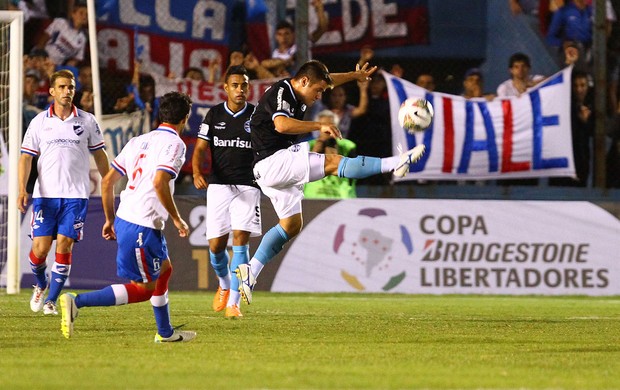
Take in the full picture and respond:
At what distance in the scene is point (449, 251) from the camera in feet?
48.5

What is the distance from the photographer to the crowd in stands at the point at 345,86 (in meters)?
15.7

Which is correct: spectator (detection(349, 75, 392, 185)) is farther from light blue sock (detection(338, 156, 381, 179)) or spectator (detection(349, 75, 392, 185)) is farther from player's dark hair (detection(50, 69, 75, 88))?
light blue sock (detection(338, 156, 381, 179))

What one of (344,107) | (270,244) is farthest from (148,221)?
(344,107)

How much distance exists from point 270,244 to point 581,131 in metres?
6.89

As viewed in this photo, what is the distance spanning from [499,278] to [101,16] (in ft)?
21.4

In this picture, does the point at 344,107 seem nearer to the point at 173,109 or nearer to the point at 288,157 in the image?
the point at 288,157

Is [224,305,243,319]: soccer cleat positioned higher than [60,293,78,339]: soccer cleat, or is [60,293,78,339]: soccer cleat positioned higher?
[60,293,78,339]: soccer cleat

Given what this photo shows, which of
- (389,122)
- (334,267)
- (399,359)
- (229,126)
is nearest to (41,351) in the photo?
Answer: (399,359)

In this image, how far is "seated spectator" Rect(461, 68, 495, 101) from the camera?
16047 millimetres

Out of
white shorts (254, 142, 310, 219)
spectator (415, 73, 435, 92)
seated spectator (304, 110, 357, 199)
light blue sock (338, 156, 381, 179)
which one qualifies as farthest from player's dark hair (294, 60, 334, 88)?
spectator (415, 73, 435, 92)

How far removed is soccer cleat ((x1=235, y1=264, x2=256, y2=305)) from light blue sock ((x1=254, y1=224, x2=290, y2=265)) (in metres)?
0.35

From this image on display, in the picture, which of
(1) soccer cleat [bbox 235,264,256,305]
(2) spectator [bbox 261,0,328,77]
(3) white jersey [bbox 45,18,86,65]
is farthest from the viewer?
(3) white jersey [bbox 45,18,86,65]

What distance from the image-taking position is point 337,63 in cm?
1725

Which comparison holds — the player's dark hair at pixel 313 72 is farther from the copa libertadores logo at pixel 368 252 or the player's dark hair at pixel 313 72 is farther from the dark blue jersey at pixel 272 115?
the copa libertadores logo at pixel 368 252
